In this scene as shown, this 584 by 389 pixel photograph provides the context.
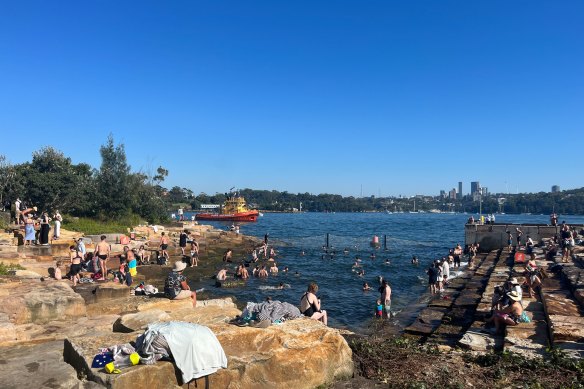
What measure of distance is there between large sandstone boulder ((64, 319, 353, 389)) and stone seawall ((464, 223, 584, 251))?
33.4 meters

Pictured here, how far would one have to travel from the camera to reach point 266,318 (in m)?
7.59

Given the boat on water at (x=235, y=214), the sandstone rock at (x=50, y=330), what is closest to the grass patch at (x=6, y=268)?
the sandstone rock at (x=50, y=330)

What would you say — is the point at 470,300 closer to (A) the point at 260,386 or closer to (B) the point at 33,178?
(A) the point at 260,386

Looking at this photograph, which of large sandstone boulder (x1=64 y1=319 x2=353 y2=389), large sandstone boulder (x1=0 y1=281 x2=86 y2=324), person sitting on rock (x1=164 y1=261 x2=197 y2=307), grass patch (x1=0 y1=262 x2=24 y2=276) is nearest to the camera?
large sandstone boulder (x1=64 y1=319 x2=353 y2=389)

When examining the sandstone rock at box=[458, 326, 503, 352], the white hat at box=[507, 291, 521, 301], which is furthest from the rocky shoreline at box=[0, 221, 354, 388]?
the white hat at box=[507, 291, 521, 301]

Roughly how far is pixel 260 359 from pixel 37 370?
3172 mm

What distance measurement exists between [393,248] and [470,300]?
28111mm

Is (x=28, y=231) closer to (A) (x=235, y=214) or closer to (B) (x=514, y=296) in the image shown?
(B) (x=514, y=296)

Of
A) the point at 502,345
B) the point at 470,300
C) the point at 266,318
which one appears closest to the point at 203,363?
the point at 266,318

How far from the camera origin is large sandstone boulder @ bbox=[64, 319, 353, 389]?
5.50 metres

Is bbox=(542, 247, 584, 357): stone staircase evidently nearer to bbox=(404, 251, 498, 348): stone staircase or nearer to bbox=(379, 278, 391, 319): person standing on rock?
bbox=(404, 251, 498, 348): stone staircase

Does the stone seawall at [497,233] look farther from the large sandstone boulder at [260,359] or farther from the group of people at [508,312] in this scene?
the large sandstone boulder at [260,359]

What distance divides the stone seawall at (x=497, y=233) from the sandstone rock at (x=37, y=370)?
36.2 m

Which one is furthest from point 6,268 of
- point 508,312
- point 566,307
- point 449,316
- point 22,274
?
point 566,307
